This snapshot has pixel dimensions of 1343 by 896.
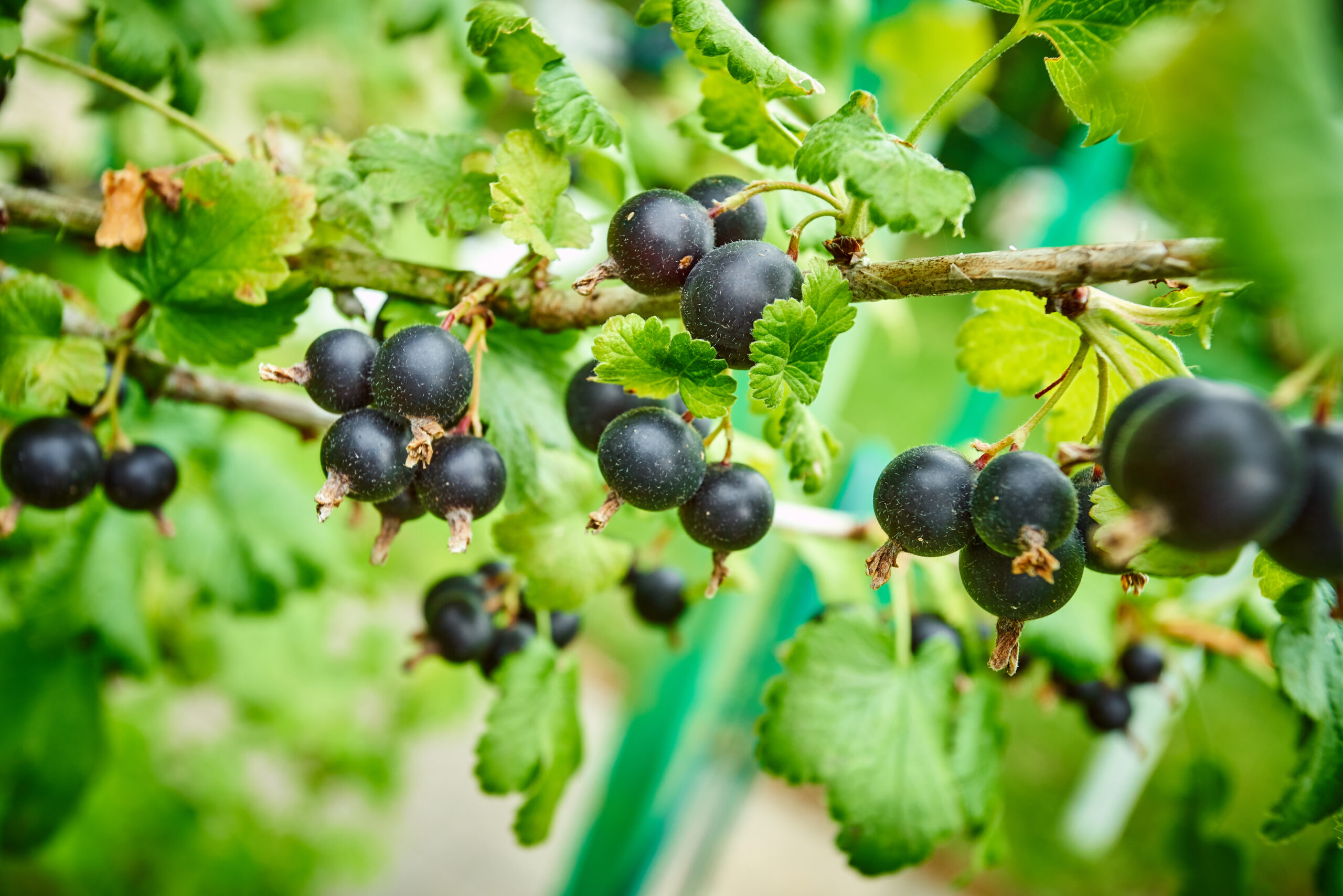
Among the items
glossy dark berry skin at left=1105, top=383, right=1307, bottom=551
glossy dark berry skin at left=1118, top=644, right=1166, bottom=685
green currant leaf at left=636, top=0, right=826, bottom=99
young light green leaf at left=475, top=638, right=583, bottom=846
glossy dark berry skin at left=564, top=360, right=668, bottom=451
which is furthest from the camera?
glossy dark berry skin at left=1118, top=644, right=1166, bottom=685

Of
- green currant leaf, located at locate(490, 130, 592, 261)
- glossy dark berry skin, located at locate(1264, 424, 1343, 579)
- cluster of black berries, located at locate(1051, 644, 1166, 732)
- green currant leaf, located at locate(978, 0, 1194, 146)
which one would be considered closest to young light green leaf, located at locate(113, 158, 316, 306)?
green currant leaf, located at locate(490, 130, 592, 261)

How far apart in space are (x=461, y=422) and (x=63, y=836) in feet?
5.32

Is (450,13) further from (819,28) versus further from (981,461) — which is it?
(981,461)

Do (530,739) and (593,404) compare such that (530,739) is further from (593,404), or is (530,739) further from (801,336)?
(801,336)

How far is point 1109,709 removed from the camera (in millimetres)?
1228

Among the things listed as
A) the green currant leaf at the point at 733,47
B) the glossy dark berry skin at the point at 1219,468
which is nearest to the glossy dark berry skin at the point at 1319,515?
the glossy dark berry skin at the point at 1219,468

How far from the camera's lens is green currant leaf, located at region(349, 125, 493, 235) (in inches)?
28.7

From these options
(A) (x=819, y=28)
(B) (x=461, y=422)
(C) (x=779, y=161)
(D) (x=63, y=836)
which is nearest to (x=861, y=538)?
(C) (x=779, y=161)

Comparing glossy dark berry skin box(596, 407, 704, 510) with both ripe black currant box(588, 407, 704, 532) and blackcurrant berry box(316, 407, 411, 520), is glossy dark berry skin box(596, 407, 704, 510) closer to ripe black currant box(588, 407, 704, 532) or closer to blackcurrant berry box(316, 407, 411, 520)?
ripe black currant box(588, 407, 704, 532)

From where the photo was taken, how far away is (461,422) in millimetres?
632

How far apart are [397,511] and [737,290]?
324 mm

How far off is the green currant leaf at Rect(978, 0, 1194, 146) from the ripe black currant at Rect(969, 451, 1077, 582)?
26 centimetres

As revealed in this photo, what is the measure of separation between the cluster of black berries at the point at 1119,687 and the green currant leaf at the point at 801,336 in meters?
0.88

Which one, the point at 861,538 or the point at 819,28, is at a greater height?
the point at 819,28
